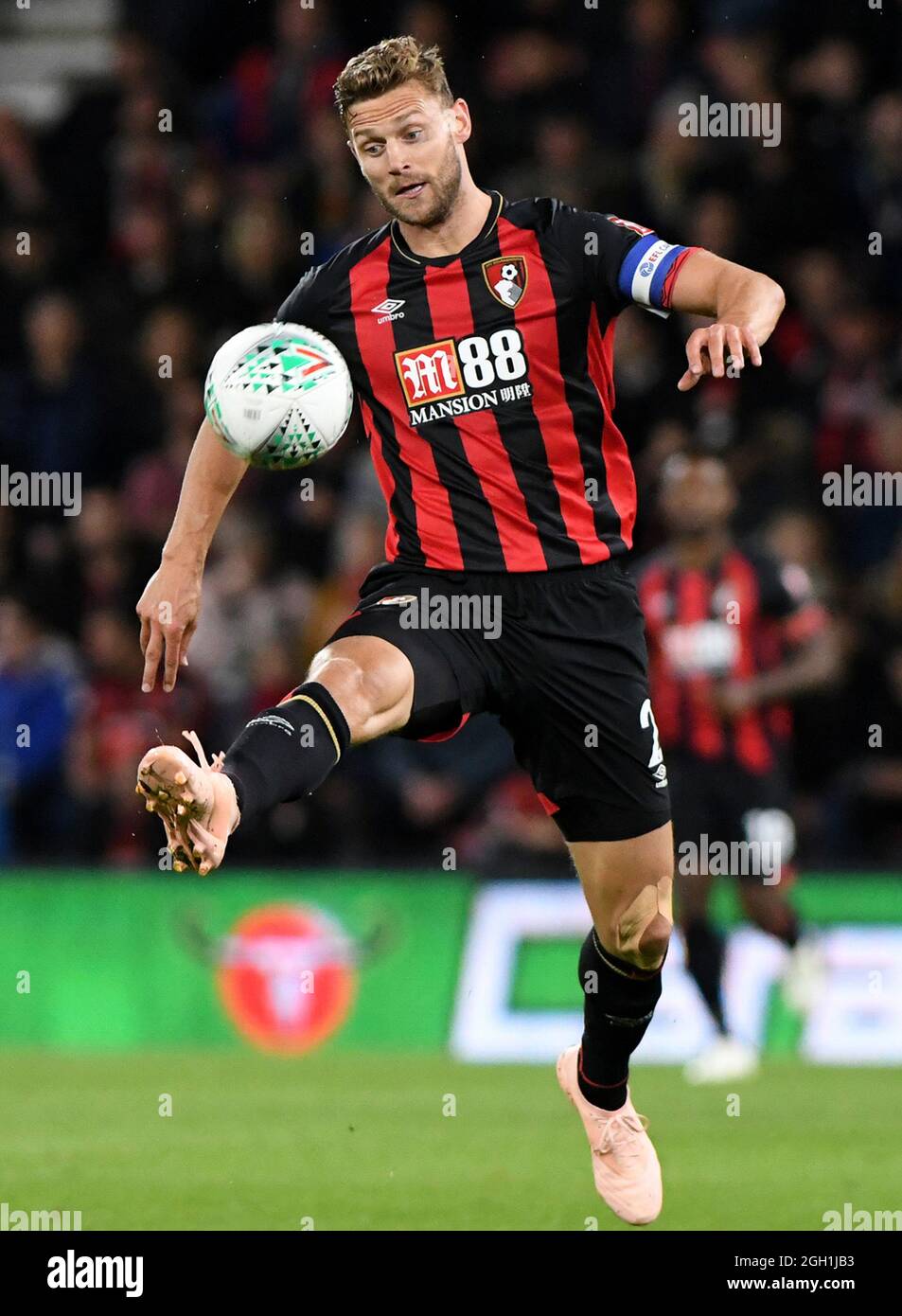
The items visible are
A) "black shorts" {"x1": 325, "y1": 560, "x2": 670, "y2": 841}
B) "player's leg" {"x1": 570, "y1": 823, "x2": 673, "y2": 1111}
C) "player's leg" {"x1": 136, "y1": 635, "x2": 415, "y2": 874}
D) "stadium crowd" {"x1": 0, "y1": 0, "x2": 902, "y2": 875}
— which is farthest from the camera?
"stadium crowd" {"x1": 0, "y1": 0, "x2": 902, "y2": 875}

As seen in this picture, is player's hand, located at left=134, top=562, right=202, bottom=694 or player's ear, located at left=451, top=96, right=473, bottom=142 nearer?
player's hand, located at left=134, top=562, right=202, bottom=694

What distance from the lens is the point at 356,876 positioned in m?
9.76

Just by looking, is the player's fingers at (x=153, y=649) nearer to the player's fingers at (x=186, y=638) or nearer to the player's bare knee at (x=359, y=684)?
the player's fingers at (x=186, y=638)

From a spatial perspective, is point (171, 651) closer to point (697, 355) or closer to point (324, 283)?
point (324, 283)

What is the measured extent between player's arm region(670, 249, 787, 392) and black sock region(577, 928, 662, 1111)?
5.08 feet

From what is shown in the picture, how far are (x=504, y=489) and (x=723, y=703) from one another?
12.1 ft

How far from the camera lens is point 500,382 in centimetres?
525

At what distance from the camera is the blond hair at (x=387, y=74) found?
509cm

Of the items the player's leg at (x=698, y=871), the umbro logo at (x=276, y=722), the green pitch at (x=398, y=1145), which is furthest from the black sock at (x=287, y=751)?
the player's leg at (x=698, y=871)

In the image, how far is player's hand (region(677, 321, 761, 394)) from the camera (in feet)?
14.6

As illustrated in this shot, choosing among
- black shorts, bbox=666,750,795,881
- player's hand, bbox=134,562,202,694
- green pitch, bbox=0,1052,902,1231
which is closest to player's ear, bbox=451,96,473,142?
player's hand, bbox=134,562,202,694

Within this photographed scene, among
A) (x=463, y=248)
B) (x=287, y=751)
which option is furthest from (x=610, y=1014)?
(x=463, y=248)

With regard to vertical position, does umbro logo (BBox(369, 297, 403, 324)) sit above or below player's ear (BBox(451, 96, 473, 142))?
below

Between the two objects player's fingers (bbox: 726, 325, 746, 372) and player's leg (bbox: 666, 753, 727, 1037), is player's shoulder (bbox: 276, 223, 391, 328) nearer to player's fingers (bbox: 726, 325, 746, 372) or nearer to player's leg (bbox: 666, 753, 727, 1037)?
player's fingers (bbox: 726, 325, 746, 372)
